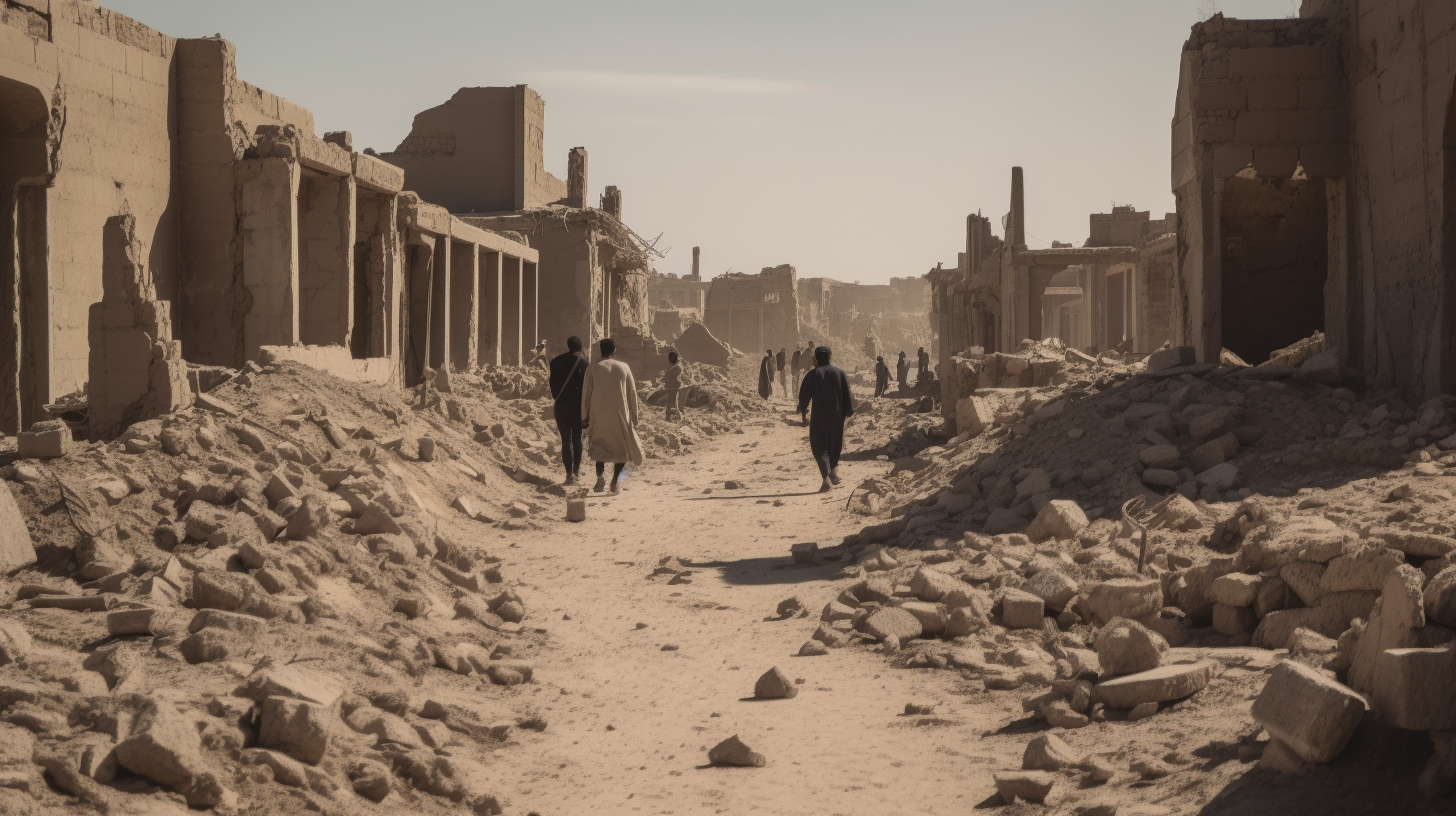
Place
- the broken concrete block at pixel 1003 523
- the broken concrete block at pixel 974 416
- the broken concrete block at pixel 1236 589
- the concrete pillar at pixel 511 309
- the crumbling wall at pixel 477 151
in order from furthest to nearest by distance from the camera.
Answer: the crumbling wall at pixel 477 151 < the concrete pillar at pixel 511 309 < the broken concrete block at pixel 974 416 < the broken concrete block at pixel 1003 523 < the broken concrete block at pixel 1236 589

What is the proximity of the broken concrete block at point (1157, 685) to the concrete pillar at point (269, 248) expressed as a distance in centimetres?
952

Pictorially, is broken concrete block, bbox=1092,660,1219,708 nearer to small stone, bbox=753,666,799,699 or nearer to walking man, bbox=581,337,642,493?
small stone, bbox=753,666,799,699

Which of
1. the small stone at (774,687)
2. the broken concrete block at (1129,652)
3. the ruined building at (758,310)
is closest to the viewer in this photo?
the broken concrete block at (1129,652)

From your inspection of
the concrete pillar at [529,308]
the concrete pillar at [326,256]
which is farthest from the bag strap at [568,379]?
the concrete pillar at [529,308]

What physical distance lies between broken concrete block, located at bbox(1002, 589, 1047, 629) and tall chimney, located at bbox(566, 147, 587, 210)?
23560mm

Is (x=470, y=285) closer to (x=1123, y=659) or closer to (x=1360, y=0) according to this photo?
(x=1360, y=0)

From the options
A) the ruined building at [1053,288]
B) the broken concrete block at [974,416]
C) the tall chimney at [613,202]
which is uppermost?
the tall chimney at [613,202]

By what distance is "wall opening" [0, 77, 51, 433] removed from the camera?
10.4 metres

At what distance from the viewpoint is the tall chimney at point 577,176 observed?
2880 centimetres

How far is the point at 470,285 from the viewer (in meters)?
18.8

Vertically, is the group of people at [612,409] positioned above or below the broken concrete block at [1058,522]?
above

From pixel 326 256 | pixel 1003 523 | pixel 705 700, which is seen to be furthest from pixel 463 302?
pixel 705 700

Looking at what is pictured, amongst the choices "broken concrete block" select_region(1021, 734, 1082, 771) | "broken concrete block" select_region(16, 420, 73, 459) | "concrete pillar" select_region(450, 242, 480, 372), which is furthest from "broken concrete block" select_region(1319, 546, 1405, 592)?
"concrete pillar" select_region(450, 242, 480, 372)

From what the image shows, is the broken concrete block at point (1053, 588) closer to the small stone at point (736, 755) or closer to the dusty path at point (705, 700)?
the dusty path at point (705, 700)
